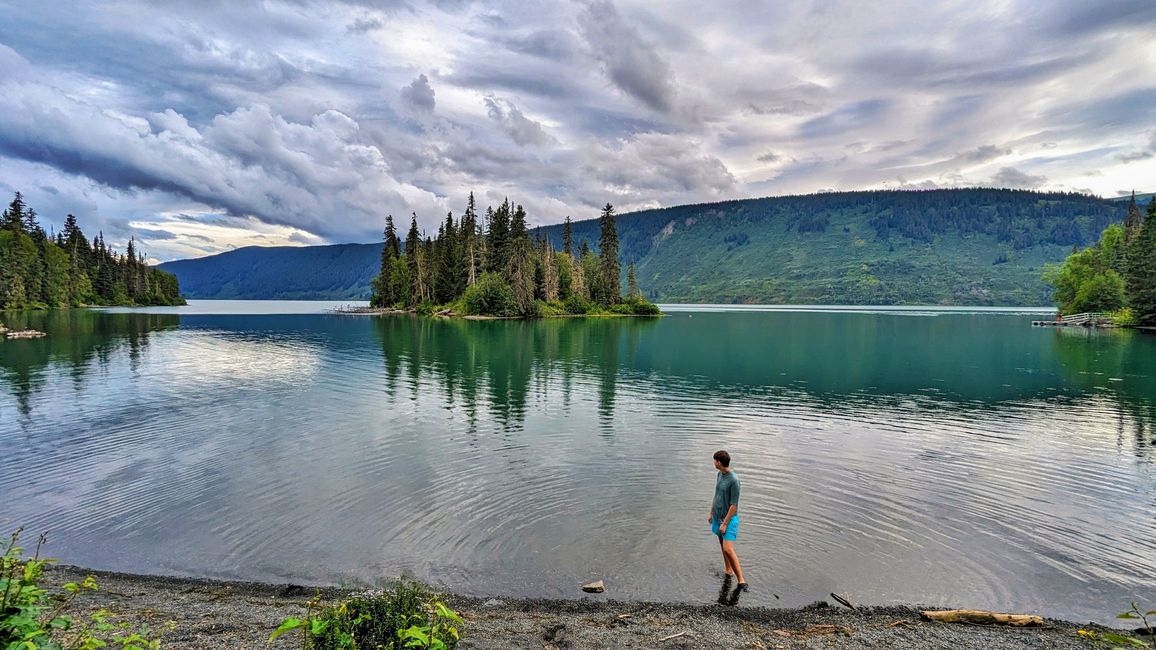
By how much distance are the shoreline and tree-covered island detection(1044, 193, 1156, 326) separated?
113 m

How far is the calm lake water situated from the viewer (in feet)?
43.6

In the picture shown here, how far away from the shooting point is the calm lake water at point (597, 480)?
13289 millimetres

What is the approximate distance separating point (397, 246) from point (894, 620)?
171 meters

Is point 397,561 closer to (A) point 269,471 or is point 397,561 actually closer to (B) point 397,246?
(A) point 269,471

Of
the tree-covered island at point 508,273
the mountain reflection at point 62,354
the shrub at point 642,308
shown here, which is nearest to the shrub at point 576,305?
the tree-covered island at point 508,273

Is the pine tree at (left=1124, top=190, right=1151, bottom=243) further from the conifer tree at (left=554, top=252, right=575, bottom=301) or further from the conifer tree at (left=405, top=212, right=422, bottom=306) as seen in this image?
the conifer tree at (left=405, top=212, right=422, bottom=306)

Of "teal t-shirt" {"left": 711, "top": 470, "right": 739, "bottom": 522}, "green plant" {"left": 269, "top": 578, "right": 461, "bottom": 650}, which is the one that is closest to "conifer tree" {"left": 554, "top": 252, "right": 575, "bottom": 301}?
"teal t-shirt" {"left": 711, "top": 470, "right": 739, "bottom": 522}

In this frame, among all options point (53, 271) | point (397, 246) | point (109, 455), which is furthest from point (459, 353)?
point (53, 271)

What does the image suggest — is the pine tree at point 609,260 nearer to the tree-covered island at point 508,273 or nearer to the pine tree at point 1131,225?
the tree-covered island at point 508,273

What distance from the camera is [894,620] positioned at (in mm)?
10992

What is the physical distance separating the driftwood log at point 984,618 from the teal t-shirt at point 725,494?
405 cm

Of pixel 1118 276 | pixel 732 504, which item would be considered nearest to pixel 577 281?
pixel 1118 276

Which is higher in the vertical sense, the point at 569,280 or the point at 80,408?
the point at 569,280

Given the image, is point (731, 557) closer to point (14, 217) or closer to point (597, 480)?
point (597, 480)
